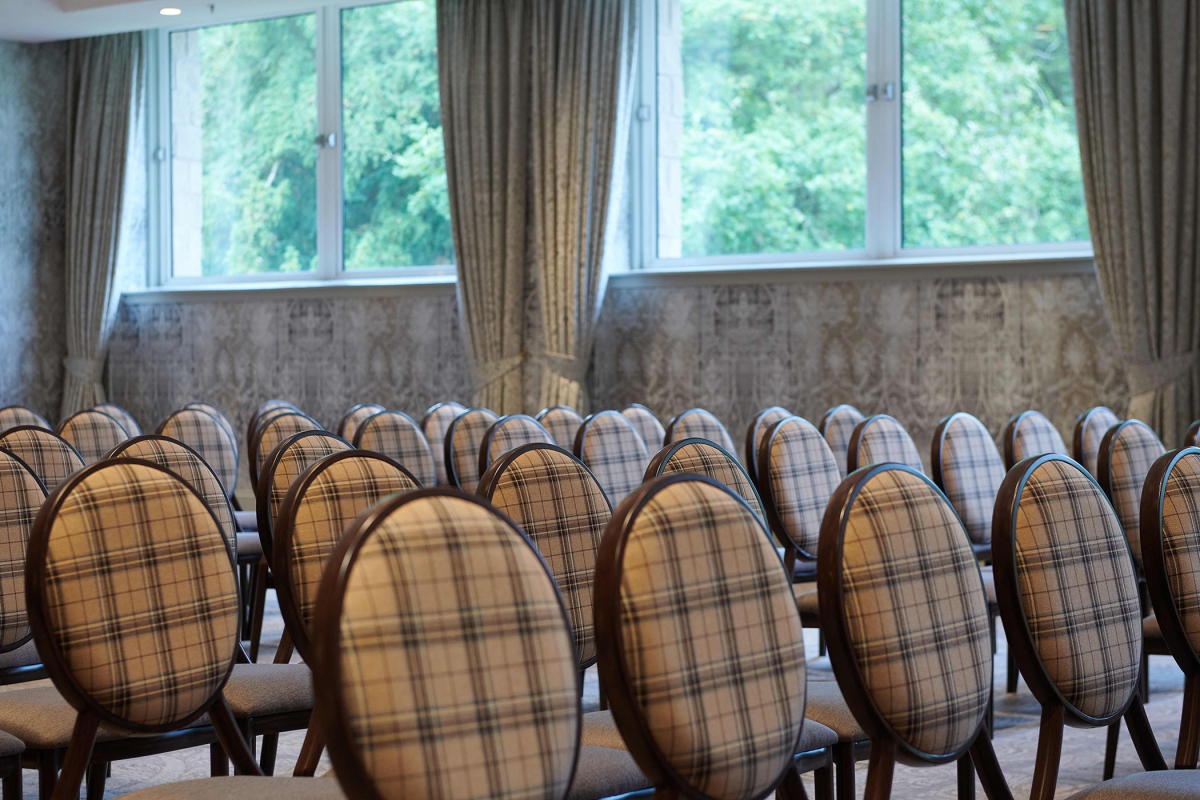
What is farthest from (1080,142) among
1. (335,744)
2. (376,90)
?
(335,744)

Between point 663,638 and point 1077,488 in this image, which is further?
point 1077,488

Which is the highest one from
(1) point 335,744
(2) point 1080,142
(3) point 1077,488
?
(2) point 1080,142

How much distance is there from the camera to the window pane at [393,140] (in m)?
7.81

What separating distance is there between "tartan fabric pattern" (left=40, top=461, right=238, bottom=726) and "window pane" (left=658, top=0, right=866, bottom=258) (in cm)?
521

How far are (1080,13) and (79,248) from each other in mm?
6455

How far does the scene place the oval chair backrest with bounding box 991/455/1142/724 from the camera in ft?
6.31

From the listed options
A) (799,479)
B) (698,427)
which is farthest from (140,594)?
(698,427)

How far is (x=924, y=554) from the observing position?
178cm

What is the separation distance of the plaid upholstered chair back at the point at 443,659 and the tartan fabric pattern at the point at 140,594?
2.38ft

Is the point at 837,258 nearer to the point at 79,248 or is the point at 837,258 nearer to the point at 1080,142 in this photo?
the point at 1080,142

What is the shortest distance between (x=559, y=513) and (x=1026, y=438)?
7.89 ft

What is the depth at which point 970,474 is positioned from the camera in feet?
12.8

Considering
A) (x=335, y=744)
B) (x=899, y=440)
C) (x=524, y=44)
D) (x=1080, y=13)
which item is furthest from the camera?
(x=524, y=44)

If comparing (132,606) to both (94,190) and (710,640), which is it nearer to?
(710,640)
